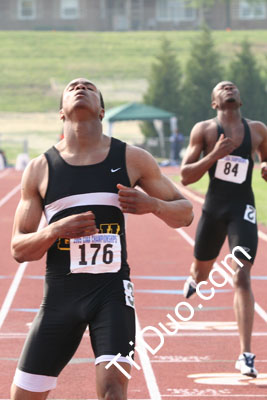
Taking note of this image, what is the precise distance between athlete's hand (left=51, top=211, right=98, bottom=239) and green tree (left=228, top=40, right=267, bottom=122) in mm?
47239

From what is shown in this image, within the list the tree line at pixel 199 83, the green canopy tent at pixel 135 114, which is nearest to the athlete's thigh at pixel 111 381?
the green canopy tent at pixel 135 114

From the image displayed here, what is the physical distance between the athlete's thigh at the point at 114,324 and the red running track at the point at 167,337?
196cm

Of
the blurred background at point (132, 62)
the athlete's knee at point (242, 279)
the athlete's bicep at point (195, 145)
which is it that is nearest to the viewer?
the athlete's knee at point (242, 279)

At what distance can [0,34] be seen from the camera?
8850cm

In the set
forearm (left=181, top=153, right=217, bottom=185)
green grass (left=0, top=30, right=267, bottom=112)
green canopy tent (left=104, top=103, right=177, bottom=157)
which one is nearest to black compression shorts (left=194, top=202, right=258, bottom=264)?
forearm (left=181, top=153, right=217, bottom=185)

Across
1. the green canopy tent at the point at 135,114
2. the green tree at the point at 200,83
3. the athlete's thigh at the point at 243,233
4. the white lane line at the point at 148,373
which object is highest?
the athlete's thigh at the point at 243,233

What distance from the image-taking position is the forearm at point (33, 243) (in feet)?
15.7

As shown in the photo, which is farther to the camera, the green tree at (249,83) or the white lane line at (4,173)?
the green tree at (249,83)

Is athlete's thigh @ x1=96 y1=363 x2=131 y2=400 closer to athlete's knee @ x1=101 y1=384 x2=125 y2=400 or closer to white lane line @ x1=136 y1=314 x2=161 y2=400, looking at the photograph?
athlete's knee @ x1=101 y1=384 x2=125 y2=400

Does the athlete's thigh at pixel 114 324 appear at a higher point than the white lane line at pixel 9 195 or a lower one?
higher

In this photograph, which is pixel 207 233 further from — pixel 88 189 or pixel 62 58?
pixel 62 58

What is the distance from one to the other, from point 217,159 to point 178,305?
2883mm

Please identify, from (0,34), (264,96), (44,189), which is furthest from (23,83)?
(44,189)

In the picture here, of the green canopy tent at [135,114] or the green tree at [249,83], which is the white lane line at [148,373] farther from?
the green tree at [249,83]
